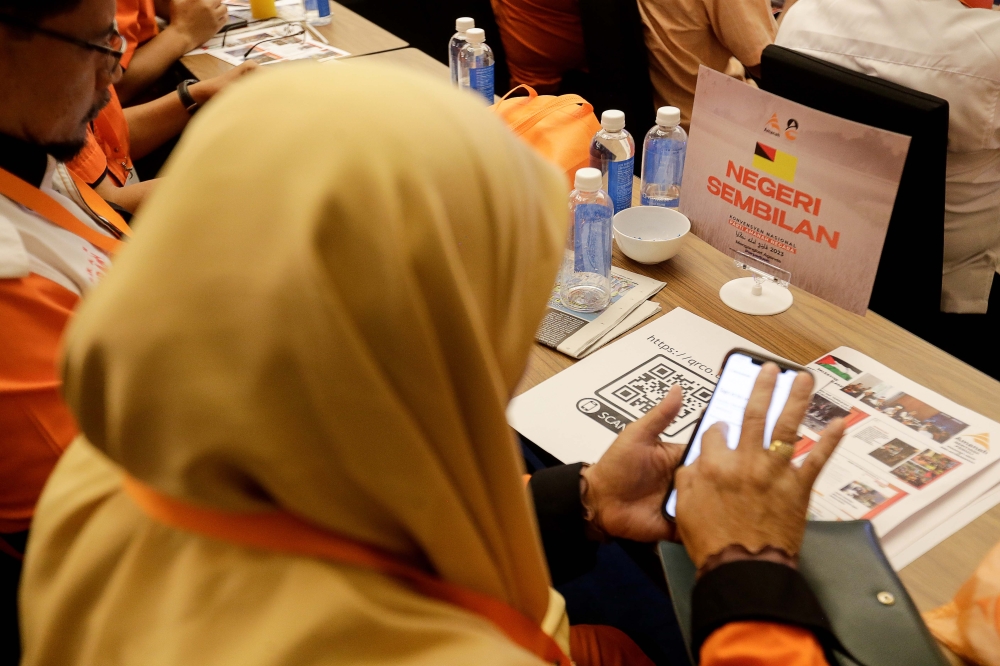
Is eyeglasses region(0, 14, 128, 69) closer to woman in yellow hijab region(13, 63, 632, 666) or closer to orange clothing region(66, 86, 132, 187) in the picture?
orange clothing region(66, 86, 132, 187)

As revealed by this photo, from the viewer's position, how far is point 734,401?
3.01 feet

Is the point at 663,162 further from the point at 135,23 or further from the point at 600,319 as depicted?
the point at 135,23

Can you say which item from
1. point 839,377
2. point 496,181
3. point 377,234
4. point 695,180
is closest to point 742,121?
point 695,180

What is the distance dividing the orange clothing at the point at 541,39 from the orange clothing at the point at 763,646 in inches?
89.0

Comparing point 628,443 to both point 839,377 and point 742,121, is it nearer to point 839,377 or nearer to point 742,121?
point 839,377

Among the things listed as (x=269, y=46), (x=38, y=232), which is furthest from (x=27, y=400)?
(x=269, y=46)

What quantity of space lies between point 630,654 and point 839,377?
486 mm

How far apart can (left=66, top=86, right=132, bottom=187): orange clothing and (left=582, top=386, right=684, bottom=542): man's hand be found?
1.30m

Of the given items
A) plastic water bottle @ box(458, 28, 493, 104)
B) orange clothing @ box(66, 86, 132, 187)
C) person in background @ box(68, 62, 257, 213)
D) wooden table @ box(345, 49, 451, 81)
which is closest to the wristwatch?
person in background @ box(68, 62, 257, 213)

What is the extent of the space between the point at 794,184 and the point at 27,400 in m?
1.06

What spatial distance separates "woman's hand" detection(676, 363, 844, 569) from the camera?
73cm

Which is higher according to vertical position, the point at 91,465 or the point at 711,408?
the point at 91,465

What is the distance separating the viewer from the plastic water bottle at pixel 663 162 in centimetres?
145

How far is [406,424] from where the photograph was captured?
45 cm
